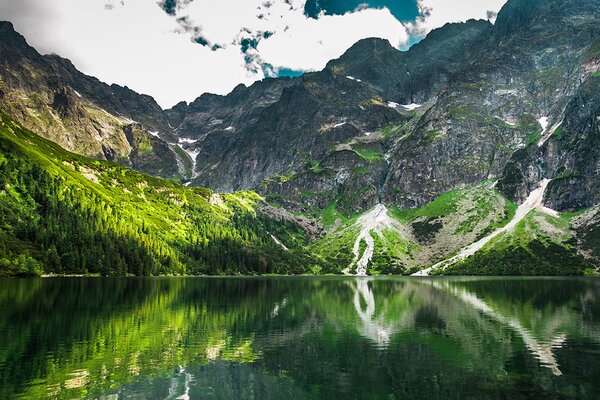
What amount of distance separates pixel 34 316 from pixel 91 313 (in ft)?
26.7

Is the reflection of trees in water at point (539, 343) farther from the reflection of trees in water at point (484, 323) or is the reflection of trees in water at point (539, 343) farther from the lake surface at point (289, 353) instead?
the lake surface at point (289, 353)

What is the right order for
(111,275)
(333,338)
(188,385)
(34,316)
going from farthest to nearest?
(111,275), (34,316), (333,338), (188,385)

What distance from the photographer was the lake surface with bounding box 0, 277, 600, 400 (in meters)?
31.5

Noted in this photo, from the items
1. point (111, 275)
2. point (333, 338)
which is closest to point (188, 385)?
point (333, 338)

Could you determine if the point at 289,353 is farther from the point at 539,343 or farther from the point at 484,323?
the point at 484,323

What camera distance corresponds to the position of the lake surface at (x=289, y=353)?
31.5 metres

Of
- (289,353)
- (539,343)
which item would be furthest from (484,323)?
(289,353)

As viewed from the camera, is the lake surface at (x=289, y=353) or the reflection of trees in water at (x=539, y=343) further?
the reflection of trees in water at (x=539, y=343)

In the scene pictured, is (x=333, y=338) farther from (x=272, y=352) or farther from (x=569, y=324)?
(x=569, y=324)

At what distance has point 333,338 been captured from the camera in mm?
53188

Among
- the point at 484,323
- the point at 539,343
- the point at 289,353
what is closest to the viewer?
the point at 289,353

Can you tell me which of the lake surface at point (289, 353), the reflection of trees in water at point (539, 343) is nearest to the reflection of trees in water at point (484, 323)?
the reflection of trees in water at point (539, 343)

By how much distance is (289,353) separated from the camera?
4434 cm

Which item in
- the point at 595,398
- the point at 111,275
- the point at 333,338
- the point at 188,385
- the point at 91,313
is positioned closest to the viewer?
the point at 595,398
